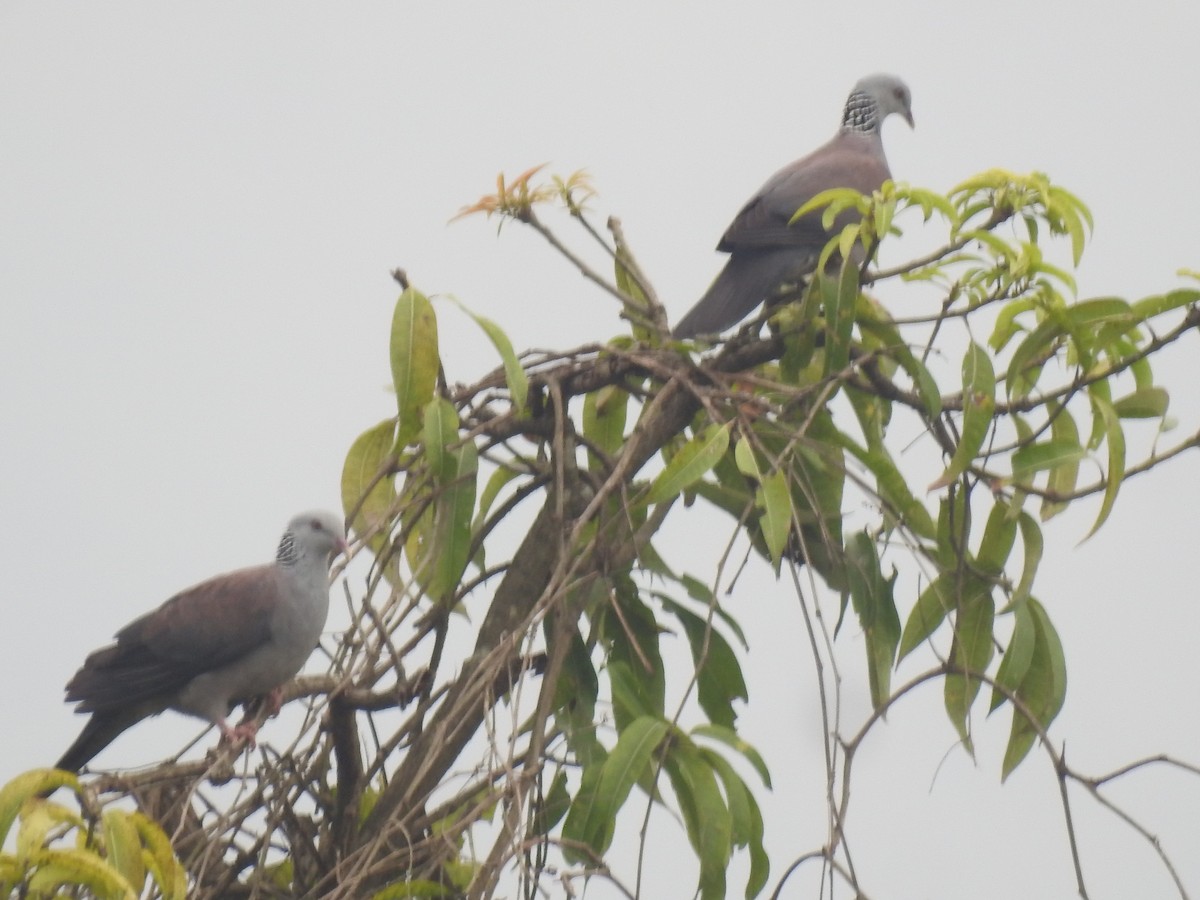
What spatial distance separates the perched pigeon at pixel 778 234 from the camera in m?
3.20

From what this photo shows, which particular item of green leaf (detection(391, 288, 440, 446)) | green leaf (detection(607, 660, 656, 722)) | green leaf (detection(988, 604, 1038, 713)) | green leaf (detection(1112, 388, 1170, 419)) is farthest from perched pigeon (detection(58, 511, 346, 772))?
green leaf (detection(1112, 388, 1170, 419))

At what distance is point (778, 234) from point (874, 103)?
1.20 metres

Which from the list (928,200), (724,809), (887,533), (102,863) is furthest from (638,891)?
(928,200)

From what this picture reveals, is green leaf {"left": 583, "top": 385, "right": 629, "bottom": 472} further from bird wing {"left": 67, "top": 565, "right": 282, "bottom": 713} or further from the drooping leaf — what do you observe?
bird wing {"left": 67, "top": 565, "right": 282, "bottom": 713}

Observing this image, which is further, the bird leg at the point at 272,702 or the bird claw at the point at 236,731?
the bird leg at the point at 272,702

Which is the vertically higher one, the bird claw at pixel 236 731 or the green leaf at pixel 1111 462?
the green leaf at pixel 1111 462

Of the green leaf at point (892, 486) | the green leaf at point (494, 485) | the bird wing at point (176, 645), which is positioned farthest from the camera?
the bird wing at point (176, 645)

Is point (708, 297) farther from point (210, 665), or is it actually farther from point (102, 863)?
point (102, 863)

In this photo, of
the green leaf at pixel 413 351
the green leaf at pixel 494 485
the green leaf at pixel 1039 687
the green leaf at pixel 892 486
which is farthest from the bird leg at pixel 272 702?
the green leaf at pixel 1039 687

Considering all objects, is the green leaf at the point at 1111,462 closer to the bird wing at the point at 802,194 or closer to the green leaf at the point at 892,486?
the green leaf at the point at 892,486

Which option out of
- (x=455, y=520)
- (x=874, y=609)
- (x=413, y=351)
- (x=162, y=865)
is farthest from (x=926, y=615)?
(x=162, y=865)

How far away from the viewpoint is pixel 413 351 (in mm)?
1991

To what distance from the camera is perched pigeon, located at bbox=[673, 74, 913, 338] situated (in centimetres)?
320

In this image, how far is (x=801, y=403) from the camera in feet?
7.36
